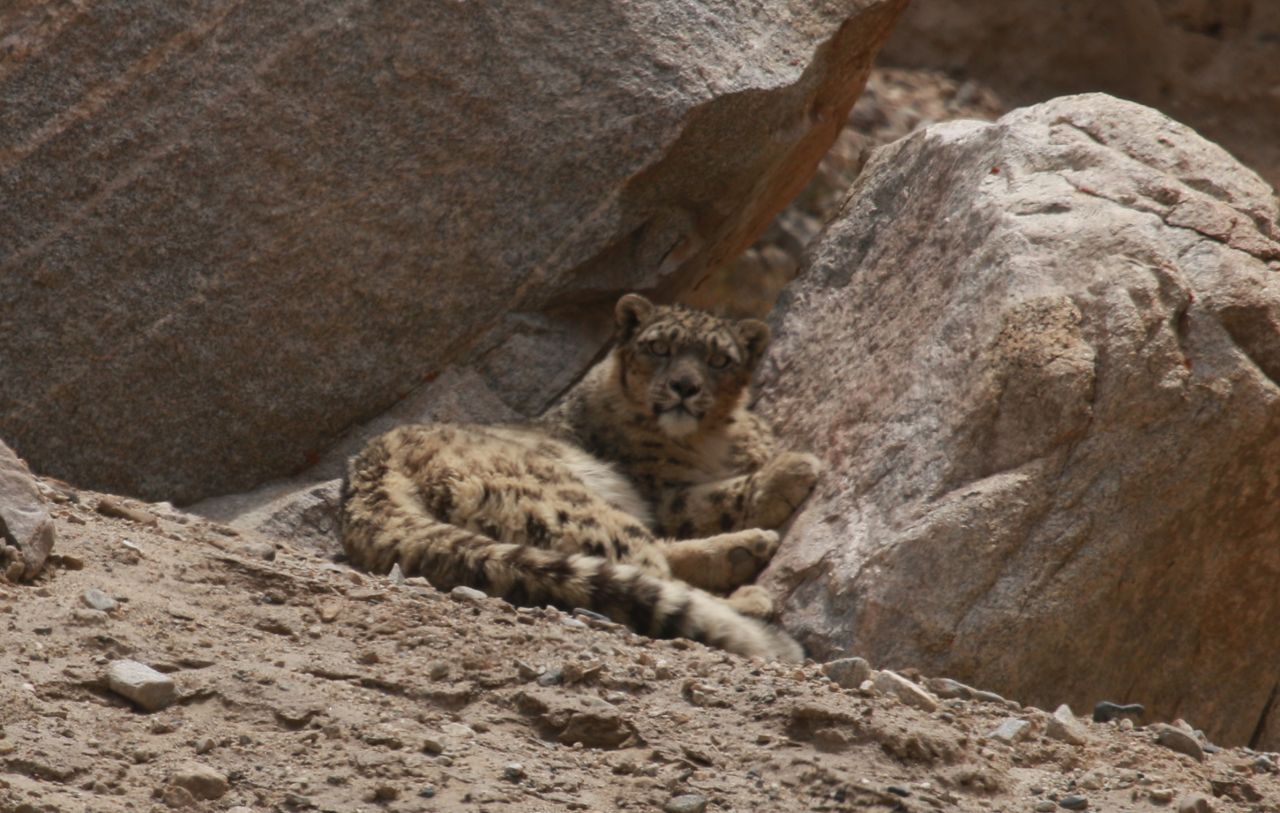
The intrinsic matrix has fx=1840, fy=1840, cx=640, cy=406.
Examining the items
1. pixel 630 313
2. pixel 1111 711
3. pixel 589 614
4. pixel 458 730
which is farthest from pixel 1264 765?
pixel 630 313

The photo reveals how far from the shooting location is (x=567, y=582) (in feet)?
20.2

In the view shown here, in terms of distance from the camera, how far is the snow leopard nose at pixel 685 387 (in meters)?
7.99

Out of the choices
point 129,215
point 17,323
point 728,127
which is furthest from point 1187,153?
point 17,323

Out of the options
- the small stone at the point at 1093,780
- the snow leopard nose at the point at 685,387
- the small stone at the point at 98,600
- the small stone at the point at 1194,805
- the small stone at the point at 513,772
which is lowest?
the small stone at the point at 98,600

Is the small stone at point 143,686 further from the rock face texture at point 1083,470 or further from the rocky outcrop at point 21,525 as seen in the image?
the rock face texture at point 1083,470

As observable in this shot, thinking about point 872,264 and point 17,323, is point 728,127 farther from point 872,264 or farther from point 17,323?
point 17,323

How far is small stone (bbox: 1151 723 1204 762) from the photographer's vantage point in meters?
5.01

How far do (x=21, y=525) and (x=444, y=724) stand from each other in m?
1.43

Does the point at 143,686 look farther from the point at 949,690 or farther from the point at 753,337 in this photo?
the point at 753,337

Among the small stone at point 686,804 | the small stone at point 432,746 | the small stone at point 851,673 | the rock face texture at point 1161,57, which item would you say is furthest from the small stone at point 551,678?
the rock face texture at point 1161,57

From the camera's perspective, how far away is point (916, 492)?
663cm

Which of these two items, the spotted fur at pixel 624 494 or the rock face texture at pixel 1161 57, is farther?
the rock face texture at pixel 1161 57

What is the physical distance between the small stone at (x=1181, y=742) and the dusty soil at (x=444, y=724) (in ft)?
0.14

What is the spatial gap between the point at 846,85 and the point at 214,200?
120 inches
